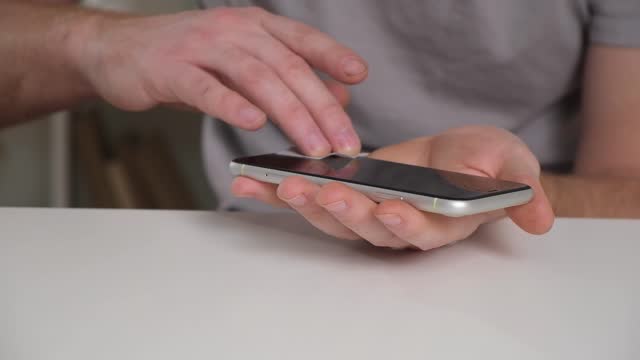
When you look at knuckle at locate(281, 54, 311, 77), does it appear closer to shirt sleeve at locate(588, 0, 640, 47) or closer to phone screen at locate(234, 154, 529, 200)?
phone screen at locate(234, 154, 529, 200)

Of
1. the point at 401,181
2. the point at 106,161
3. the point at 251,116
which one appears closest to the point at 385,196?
the point at 401,181

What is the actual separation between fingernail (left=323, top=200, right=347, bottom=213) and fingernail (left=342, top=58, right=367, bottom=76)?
0.15m

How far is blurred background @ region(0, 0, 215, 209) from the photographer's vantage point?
1.27 metres

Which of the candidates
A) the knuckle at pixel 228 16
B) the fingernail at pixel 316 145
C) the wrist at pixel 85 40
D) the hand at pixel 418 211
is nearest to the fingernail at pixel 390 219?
the hand at pixel 418 211

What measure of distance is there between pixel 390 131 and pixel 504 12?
157 mm

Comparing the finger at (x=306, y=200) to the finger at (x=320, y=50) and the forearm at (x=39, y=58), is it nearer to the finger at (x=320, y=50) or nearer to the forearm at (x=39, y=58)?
the finger at (x=320, y=50)

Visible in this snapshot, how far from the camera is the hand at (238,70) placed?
0.46 meters

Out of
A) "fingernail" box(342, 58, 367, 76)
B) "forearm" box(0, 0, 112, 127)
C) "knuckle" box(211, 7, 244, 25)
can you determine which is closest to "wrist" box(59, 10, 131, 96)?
"forearm" box(0, 0, 112, 127)

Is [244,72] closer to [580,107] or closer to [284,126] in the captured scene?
[284,126]

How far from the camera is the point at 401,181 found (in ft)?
1.25

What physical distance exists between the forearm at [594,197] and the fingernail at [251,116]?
0.25 meters

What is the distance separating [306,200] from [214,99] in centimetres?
13

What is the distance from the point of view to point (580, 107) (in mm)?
732

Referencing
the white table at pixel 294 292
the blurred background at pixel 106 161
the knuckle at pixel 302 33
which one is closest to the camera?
the white table at pixel 294 292
